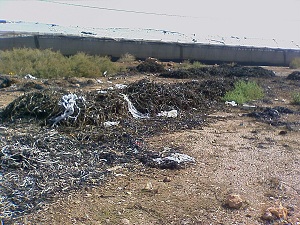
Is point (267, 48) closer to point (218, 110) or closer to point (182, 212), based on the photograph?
point (218, 110)

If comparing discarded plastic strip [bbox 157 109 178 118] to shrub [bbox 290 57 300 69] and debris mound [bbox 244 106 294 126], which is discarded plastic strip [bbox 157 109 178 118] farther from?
Answer: shrub [bbox 290 57 300 69]

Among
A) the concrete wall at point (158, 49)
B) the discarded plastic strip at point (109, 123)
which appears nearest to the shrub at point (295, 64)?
the concrete wall at point (158, 49)

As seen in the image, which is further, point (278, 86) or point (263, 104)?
point (278, 86)

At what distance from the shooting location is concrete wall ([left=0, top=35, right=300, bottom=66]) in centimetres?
2194

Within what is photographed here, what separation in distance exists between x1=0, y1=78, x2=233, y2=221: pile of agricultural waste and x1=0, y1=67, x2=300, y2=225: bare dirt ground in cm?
23

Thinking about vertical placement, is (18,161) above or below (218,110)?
above

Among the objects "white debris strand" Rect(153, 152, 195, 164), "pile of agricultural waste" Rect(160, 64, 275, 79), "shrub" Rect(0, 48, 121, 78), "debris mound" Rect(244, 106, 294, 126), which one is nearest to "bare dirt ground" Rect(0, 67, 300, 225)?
"white debris strand" Rect(153, 152, 195, 164)

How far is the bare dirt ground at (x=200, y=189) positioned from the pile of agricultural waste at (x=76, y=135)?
0.76 ft

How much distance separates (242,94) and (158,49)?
46.2ft

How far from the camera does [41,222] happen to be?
3234 millimetres

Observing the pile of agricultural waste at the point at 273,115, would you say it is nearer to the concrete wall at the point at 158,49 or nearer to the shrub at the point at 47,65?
the shrub at the point at 47,65

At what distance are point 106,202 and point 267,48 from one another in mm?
25028

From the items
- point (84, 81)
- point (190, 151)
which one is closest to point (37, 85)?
point (84, 81)

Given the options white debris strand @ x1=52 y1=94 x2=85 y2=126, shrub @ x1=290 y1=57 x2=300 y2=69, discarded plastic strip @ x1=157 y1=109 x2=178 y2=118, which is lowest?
shrub @ x1=290 y1=57 x2=300 y2=69
